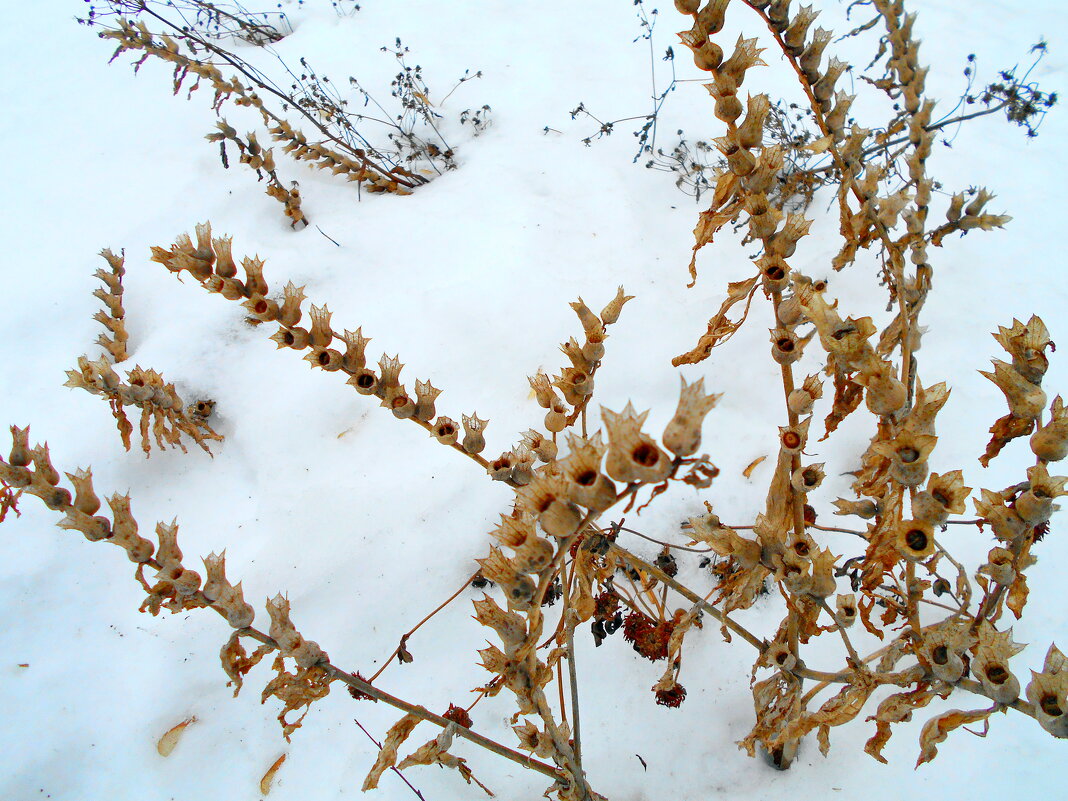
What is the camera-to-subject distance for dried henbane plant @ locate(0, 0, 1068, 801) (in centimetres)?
65

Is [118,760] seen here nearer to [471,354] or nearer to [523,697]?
[523,697]

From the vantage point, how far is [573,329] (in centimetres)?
176

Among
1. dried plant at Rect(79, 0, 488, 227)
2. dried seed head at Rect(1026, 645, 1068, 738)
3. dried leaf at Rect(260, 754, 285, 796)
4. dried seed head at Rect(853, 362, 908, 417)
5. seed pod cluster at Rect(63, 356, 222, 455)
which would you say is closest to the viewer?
dried seed head at Rect(1026, 645, 1068, 738)

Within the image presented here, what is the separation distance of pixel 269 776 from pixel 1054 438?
1.30 metres

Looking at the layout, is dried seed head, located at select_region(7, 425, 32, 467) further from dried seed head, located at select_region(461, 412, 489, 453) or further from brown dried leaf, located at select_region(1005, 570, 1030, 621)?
brown dried leaf, located at select_region(1005, 570, 1030, 621)

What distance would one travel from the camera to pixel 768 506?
41.4 inches

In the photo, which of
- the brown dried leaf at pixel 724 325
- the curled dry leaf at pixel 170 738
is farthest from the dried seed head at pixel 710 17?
the curled dry leaf at pixel 170 738

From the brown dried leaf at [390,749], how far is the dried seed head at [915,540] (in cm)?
65

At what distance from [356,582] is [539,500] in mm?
926

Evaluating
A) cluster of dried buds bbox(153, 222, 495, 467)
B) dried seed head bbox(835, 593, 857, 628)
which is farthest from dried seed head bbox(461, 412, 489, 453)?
dried seed head bbox(835, 593, 857, 628)

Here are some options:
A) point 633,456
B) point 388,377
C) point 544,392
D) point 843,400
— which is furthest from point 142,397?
point 843,400

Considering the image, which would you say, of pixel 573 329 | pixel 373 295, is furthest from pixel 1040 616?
pixel 373 295

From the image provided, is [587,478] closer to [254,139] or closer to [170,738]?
[170,738]

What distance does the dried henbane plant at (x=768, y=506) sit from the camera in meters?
0.65
